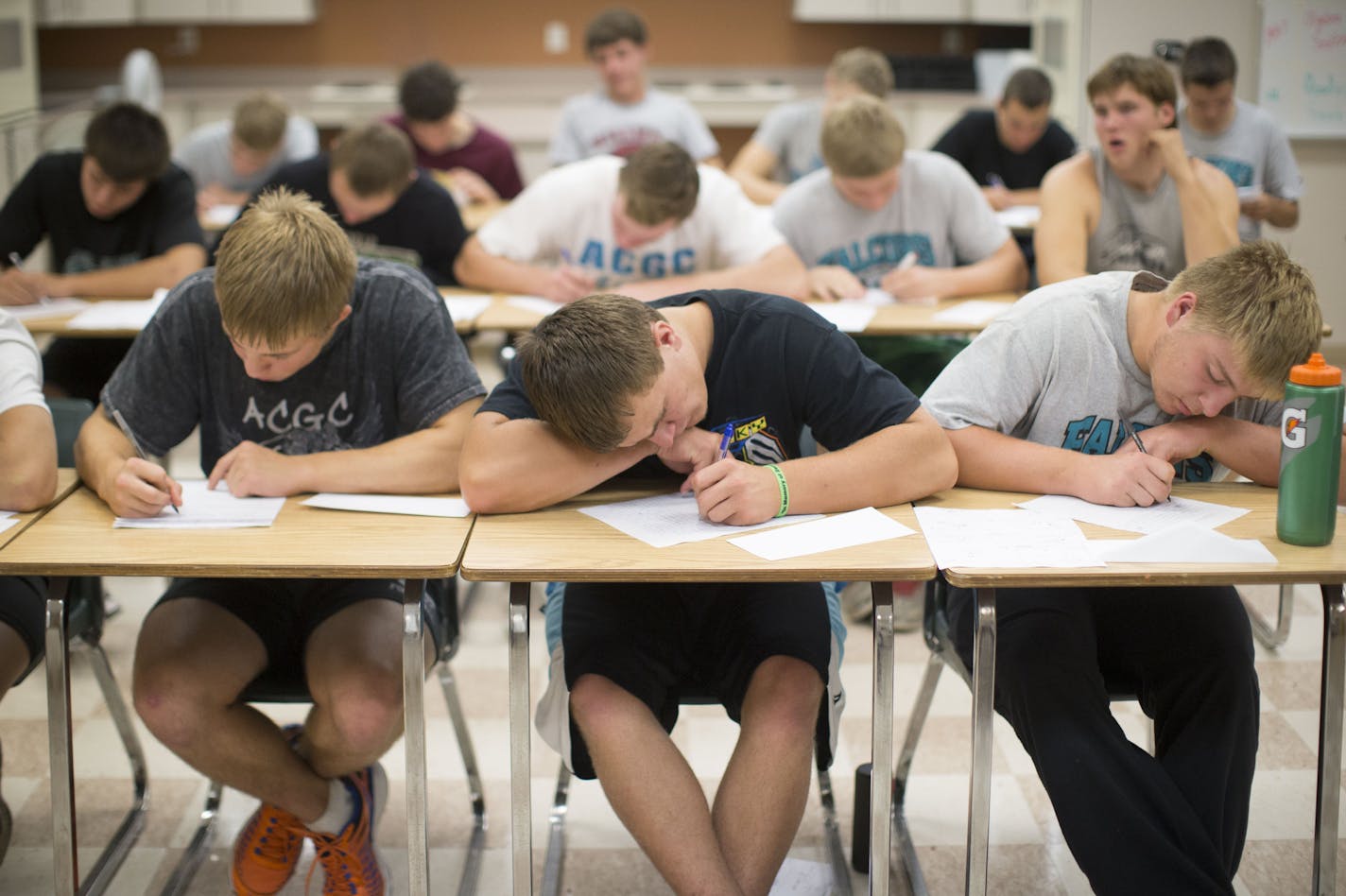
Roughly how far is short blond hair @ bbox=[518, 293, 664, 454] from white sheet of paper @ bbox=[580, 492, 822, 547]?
0.10 metres

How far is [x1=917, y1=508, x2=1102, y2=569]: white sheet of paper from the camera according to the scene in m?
1.79

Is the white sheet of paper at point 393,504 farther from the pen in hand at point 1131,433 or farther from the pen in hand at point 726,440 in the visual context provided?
the pen in hand at point 1131,433

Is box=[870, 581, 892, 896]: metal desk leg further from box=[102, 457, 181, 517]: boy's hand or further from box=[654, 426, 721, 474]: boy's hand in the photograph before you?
box=[102, 457, 181, 517]: boy's hand

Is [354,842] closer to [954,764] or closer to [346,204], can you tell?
[954,764]

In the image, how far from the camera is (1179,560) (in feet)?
5.85

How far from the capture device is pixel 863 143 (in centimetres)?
348

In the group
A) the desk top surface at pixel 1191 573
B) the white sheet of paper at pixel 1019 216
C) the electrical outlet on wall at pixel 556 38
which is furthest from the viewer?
the electrical outlet on wall at pixel 556 38

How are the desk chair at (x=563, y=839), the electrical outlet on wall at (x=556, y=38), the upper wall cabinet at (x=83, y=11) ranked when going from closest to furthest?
the desk chair at (x=563, y=839), the upper wall cabinet at (x=83, y=11), the electrical outlet on wall at (x=556, y=38)

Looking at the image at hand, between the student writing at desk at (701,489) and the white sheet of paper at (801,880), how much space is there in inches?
9.7

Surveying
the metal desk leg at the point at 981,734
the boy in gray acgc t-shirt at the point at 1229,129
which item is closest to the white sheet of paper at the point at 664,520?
the metal desk leg at the point at 981,734

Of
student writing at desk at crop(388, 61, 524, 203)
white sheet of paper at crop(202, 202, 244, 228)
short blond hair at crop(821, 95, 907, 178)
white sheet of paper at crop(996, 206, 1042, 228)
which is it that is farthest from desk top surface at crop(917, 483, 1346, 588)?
student writing at desk at crop(388, 61, 524, 203)

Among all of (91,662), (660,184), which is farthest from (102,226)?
(91,662)

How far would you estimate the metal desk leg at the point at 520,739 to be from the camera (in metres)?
1.85

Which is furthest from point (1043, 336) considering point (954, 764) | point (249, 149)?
point (249, 149)
